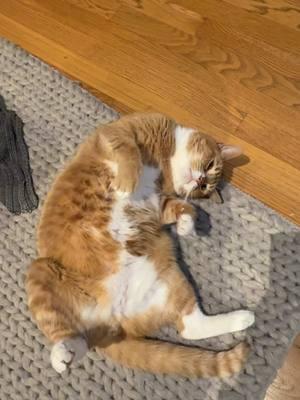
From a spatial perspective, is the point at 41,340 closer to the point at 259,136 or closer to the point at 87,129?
the point at 87,129

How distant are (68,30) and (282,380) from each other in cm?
118

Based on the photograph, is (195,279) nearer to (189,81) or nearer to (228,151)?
(228,151)

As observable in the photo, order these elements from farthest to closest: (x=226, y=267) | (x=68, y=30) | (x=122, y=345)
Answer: (x=68, y=30), (x=226, y=267), (x=122, y=345)

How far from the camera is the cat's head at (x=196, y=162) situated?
1.20 meters

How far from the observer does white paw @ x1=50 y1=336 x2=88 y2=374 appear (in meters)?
0.97

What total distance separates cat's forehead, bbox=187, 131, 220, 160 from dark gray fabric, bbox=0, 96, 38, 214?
43 centimetres

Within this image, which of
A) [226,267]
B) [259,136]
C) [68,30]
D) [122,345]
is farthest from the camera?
[68,30]

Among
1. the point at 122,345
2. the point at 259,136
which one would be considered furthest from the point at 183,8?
the point at 122,345

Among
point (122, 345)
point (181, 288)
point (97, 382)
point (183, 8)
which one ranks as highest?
Answer: point (183, 8)

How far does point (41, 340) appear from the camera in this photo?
1138 mm

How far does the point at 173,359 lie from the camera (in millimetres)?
1040

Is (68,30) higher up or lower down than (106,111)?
higher up

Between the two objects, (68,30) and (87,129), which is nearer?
(87,129)

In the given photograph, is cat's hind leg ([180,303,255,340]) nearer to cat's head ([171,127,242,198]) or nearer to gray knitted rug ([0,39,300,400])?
gray knitted rug ([0,39,300,400])
